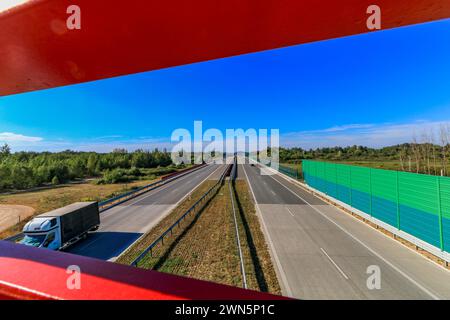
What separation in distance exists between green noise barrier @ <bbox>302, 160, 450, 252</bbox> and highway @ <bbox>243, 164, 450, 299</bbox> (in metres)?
1.02

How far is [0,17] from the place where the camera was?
→ 0.82 meters

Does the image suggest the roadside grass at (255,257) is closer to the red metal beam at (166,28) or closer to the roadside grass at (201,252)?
the roadside grass at (201,252)

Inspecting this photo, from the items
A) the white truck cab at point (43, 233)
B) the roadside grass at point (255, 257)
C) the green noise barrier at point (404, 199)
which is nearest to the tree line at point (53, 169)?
the white truck cab at point (43, 233)

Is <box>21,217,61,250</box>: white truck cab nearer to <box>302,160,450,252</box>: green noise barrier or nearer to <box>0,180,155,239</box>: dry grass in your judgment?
<box>0,180,155,239</box>: dry grass

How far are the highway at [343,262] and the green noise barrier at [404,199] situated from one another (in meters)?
1.02

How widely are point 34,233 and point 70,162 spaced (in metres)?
55.9

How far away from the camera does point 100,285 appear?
0.75 m

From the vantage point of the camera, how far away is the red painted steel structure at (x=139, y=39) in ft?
2.52

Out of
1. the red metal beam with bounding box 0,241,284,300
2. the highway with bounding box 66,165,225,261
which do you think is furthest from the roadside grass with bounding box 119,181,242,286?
the red metal beam with bounding box 0,241,284,300

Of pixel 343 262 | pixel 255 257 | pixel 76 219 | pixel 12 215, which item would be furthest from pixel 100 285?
pixel 12 215

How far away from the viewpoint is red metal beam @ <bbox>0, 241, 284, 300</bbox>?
0.72 meters

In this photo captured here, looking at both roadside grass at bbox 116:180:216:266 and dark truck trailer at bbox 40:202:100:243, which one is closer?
roadside grass at bbox 116:180:216:266

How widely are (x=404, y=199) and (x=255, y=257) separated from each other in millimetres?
8279
